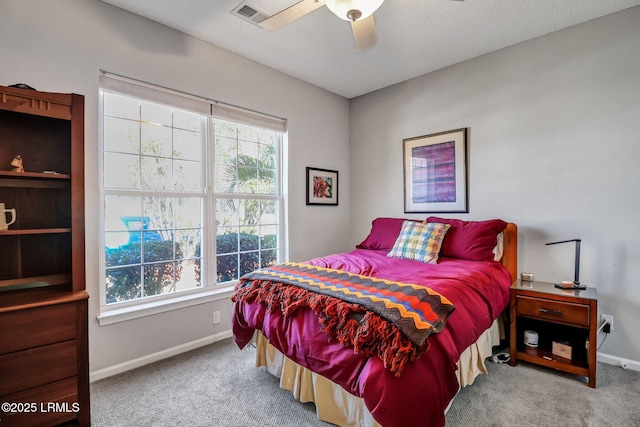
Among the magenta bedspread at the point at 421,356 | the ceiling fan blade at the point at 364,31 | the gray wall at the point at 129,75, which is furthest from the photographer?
the gray wall at the point at 129,75

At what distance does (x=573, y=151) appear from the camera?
7.98 ft

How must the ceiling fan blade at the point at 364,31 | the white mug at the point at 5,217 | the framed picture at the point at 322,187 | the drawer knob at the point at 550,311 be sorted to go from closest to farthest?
the white mug at the point at 5,217
the ceiling fan blade at the point at 364,31
the drawer knob at the point at 550,311
the framed picture at the point at 322,187

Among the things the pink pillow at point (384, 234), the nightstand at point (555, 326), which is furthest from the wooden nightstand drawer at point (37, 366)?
the nightstand at point (555, 326)

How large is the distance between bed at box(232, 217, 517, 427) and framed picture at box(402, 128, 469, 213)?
0.55 metres

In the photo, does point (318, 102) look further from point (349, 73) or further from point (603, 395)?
point (603, 395)

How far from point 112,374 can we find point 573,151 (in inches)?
154

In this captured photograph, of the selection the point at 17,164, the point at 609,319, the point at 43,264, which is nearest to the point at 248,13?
the point at 17,164

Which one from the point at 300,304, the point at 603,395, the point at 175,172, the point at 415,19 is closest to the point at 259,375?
the point at 300,304

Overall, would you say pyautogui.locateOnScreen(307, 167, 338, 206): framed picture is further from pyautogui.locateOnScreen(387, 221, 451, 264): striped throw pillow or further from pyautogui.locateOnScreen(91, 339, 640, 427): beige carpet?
pyautogui.locateOnScreen(91, 339, 640, 427): beige carpet

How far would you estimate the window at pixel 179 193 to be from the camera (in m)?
2.27

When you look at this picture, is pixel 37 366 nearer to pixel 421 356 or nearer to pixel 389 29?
pixel 421 356

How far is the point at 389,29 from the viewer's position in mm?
2428

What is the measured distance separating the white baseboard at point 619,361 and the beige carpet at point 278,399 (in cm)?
6

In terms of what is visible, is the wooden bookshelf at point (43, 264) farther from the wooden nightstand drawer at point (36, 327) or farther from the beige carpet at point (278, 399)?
the beige carpet at point (278, 399)
